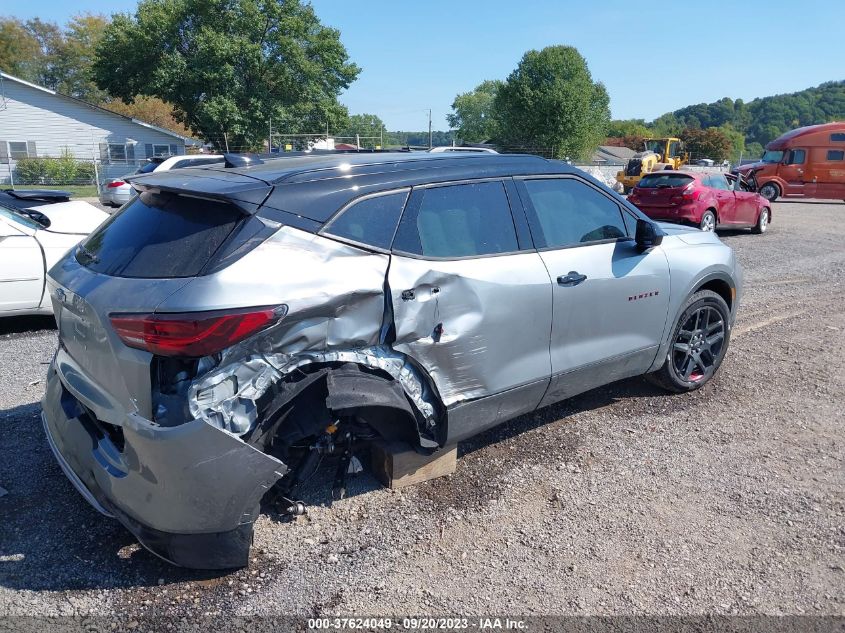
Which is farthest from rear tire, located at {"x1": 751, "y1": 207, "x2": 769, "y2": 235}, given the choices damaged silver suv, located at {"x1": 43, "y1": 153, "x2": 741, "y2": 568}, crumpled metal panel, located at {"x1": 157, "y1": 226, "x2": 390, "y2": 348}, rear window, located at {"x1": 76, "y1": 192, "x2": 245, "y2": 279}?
rear window, located at {"x1": 76, "y1": 192, "x2": 245, "y2": 279}

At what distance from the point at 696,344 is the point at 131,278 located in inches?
155

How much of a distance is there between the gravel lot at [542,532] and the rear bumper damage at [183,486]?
0.80ft

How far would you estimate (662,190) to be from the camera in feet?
48.1

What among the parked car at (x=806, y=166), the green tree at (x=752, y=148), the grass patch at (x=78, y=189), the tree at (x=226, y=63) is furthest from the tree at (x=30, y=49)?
the green tree at (x=752, y=148)

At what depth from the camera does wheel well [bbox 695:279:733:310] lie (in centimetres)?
492

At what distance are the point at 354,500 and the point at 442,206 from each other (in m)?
1.63

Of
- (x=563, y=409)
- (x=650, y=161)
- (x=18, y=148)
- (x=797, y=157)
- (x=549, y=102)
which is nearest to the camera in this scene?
(x=563, y=409)

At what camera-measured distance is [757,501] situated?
3465 mm

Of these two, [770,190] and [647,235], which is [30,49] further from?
[647,235]

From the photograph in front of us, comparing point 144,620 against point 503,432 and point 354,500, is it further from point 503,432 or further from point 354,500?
point 503,432

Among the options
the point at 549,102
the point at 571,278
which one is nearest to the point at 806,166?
the point at 571,278

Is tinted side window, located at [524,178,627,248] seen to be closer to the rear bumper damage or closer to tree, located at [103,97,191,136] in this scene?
the rear bumper damage

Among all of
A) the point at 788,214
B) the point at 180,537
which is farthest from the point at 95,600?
the point at 788,214

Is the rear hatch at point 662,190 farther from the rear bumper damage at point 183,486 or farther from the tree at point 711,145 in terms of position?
the tree at point 711,145
